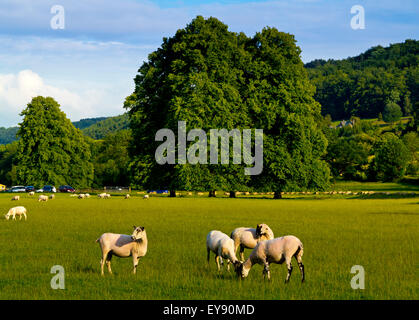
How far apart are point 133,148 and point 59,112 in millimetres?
29654

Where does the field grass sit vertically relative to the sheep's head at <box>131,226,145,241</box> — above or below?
below

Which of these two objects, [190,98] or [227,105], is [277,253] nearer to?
[190,98]

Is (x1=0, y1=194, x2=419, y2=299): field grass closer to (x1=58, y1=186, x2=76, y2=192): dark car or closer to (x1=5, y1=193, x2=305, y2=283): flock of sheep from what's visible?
(x1=5, y1=193, x2=305, y2=283): flock of sheep

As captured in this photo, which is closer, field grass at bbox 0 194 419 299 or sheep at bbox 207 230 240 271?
field grass at bbox 0 194 419 299

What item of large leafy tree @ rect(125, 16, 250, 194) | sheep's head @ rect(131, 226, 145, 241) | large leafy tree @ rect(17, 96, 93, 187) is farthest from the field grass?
large leafy tree @ rect(17, 96, 93, 187)

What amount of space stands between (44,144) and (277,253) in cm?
8186

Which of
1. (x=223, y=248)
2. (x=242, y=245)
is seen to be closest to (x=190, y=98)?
(x=242, y=245)

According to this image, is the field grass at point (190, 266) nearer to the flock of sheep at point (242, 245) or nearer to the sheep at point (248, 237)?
the flock of sheep at point (242, 245)

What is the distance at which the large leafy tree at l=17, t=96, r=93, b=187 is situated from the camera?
88.8 m

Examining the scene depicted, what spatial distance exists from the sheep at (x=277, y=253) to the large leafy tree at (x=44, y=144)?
262 ft

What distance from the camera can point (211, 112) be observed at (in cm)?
6512

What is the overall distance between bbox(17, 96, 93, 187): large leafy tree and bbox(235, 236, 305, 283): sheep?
3142 inches

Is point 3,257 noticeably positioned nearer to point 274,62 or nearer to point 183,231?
point 183,231
